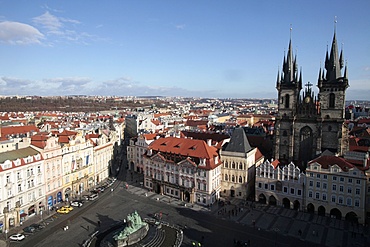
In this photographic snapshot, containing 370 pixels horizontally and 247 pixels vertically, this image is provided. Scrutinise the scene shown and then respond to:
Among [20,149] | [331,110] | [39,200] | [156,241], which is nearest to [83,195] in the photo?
[39,200]

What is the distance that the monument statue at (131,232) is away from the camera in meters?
43.0

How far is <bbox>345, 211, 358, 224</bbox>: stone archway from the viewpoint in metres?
54.9

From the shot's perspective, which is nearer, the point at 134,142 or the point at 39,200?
the point at 39,200

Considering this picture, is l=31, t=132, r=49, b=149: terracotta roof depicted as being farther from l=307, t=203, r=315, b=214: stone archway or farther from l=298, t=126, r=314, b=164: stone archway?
l=298, t=126, r=314, b=164: stone archway

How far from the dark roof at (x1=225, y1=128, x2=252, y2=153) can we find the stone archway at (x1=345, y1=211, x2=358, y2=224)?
74.5 ft

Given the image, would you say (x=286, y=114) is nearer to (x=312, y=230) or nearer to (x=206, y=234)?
(x=312, y=230)

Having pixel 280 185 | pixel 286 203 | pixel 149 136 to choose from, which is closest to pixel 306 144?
pixel 280 185

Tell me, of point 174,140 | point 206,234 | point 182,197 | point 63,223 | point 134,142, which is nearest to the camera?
point 206,234

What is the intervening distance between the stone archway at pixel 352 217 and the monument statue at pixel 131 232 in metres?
37.9

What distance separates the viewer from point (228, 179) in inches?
2689

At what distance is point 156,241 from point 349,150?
50.6 meters

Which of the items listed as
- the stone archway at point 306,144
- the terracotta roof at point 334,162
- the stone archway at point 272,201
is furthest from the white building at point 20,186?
the stone archway at point 306,144

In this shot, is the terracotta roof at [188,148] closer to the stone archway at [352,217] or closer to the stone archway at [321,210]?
the stone archway at [321,210]

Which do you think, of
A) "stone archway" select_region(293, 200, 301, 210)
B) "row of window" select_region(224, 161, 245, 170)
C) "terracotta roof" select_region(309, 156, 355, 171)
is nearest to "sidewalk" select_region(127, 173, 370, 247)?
"stone archway" select_region(293, 200, 301, 210)
